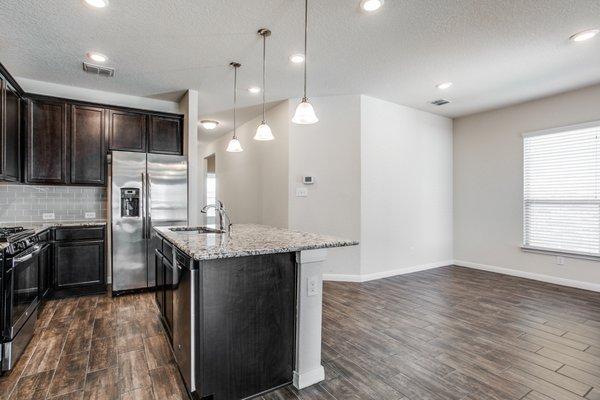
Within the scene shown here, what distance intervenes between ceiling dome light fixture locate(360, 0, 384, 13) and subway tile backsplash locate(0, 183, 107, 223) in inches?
161

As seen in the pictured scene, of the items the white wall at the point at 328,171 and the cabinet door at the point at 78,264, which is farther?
the white wall at the point at 328,171

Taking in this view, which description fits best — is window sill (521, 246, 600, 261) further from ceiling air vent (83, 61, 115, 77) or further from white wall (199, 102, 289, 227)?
ceiling air vent (83, 61, 115, 77)

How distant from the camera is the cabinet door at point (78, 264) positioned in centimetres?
371

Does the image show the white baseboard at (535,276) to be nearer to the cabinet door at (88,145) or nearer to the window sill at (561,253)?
the window sill at (561,253)

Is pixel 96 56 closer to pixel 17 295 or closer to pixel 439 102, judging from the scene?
pixel 17 295

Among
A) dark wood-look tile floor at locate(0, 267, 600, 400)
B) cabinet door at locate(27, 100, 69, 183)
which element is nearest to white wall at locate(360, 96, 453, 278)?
dark wood-look tile floor at locate(0, 267, 600, 400)

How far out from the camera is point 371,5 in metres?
2.43

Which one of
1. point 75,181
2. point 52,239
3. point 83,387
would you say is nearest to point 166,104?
point 75,181

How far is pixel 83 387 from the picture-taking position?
2002 mm

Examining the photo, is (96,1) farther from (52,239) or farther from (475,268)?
(475,268)

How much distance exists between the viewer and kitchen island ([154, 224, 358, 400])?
1773 millimetres

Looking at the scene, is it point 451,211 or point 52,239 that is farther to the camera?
point 451,211

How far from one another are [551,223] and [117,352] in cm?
557

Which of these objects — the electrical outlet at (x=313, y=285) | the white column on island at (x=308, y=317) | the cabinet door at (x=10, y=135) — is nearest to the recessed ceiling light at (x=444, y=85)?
the white column on island at (x=308, y=317)
